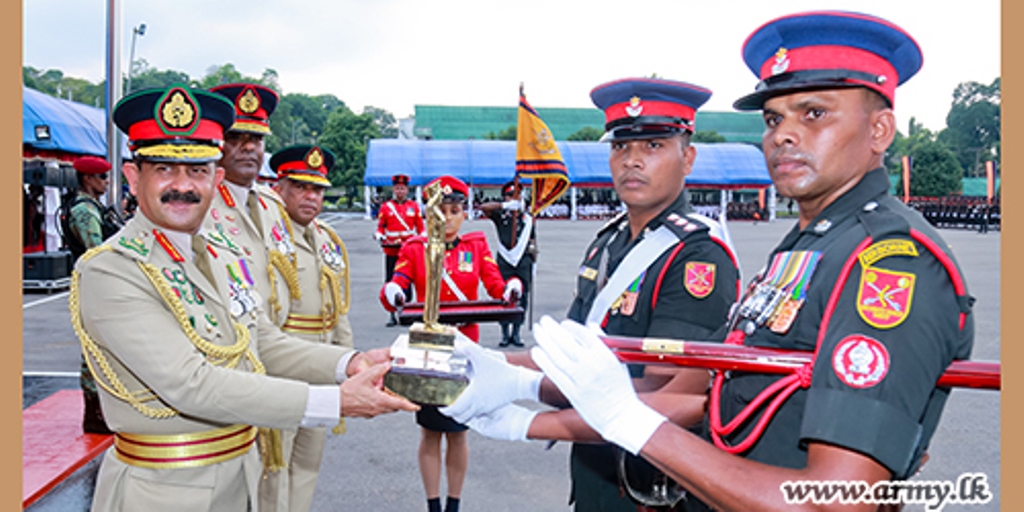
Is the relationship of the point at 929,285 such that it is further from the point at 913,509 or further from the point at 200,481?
the point at 913,509

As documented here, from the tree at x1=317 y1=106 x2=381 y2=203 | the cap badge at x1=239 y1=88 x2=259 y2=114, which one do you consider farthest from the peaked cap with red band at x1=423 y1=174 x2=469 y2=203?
the tree at x1=317 y1=106 x2=381 y2=203

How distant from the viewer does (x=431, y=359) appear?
2.44 metres

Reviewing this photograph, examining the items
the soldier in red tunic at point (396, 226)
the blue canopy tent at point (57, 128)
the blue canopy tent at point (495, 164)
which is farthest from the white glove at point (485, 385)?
the blue canopy tent at point (495, 164)

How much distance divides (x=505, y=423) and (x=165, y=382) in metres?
1.30

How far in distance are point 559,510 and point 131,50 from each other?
895 inches

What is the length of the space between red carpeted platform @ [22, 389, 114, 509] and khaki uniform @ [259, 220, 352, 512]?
161 cm

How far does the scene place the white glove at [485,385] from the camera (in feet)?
7.92

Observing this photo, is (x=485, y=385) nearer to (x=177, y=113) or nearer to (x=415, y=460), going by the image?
(x=177, y=113)

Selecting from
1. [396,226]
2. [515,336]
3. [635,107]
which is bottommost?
[515,336]

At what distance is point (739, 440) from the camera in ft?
6.11

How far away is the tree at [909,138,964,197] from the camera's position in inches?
2281

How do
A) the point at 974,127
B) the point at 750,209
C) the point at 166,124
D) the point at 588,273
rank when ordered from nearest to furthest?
the point at 166,124, the point at 588,273, the point at 750,209, the point at 974,127

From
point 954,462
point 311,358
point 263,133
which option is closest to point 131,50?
point 263,133

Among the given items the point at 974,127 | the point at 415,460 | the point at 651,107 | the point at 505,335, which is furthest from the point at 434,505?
the point at 974,127
